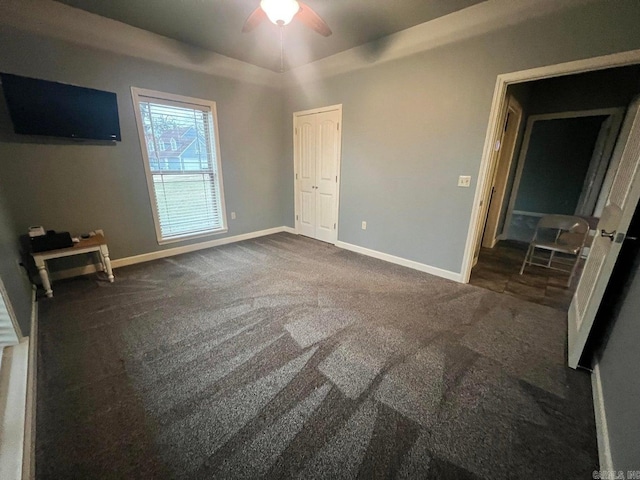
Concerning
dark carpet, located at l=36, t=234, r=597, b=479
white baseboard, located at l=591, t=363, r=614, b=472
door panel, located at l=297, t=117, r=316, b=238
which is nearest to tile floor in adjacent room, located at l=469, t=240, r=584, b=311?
dark carpet, located at l=36, t=234, r=597, b=479

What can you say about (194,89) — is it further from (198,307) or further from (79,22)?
(198,307)

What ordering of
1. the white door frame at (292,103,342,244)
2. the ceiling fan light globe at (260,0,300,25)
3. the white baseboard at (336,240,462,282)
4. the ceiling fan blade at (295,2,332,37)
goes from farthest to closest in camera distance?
the white door frame at (292,103,342,244) → the white baseboard at (336,240,462,282) → the ceiling fan blade at (295,2,332,37) → the ceiling fan light globe at (260,0,300,25)

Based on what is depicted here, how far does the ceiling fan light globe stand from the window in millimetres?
2017

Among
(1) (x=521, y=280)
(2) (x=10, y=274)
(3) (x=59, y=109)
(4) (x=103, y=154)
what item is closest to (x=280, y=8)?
(3) (x=59, y=109)

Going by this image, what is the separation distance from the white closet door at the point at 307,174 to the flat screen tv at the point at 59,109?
2.45 m

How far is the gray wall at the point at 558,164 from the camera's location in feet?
18.8

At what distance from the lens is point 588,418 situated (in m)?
1.31

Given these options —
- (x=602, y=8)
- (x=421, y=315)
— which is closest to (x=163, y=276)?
(x=421, y=315)

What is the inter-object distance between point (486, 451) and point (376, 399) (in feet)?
1.73

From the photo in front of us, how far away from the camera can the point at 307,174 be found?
4.27 metres

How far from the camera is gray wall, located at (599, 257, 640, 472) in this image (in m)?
0.98

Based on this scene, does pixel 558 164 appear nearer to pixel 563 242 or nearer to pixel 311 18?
pixel 563 242

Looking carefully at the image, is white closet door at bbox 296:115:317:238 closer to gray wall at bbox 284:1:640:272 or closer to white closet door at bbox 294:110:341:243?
white closet door at bbox 294:110:341:243

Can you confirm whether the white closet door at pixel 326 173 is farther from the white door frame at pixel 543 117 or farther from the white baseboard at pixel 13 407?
the white baseboard at pixel 13 407
